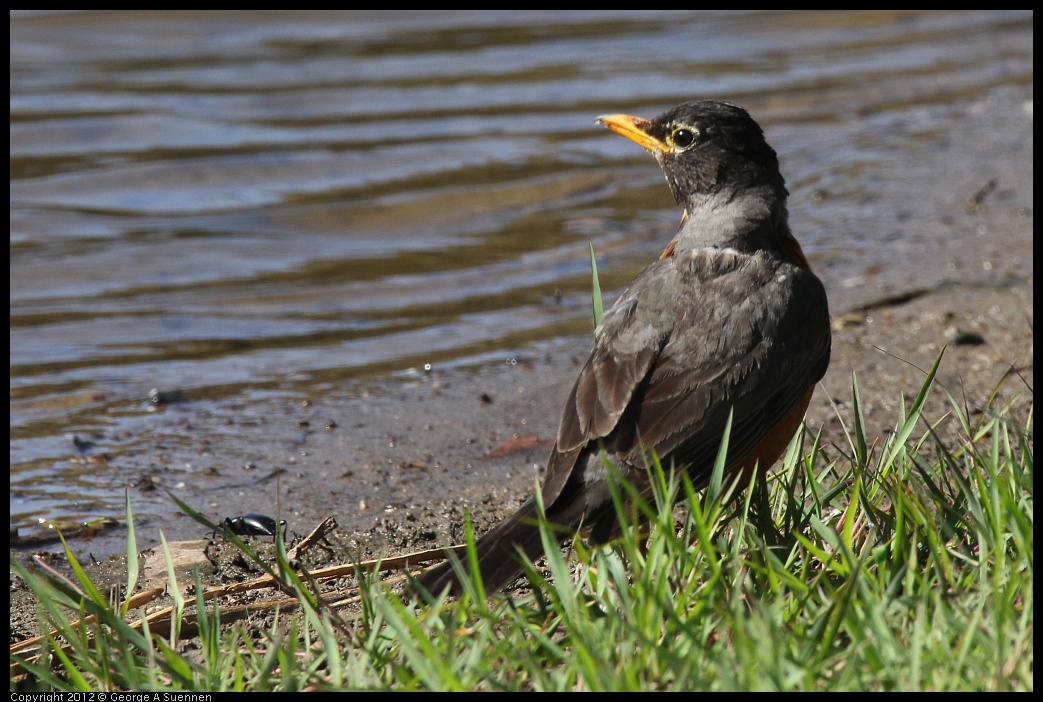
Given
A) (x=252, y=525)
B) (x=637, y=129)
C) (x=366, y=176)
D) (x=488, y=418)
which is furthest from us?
(x=366, y=176)

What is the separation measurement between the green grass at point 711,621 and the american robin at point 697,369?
9.9 inches

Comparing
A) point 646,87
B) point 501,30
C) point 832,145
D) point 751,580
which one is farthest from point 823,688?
point 501,30

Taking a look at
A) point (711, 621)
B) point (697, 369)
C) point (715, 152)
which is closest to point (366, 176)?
point (715, 152)

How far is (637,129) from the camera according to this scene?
179 inches

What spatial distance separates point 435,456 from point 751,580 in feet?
7.16

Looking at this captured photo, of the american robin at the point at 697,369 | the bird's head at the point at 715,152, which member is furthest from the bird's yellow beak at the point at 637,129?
the american robin at the point at 697,369

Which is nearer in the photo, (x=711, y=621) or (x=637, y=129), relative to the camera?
(x=711, y=621)

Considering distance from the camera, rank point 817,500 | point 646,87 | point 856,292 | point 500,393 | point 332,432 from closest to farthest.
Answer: point 817,500 → point 332,432 → point 500,393 → point 856,292 → point 646,87

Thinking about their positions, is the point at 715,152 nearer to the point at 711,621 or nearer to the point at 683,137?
the point at 683,137

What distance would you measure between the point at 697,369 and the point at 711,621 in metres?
1.08

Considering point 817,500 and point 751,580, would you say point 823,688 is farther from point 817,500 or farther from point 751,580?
point 817,500

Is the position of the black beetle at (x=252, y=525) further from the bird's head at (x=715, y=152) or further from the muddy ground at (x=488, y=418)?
the bird's head at (x=715, y=152)

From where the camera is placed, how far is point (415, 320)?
709cm

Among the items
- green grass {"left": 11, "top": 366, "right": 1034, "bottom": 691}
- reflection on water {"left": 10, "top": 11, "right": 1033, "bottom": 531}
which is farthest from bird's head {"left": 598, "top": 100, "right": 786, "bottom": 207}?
reflection on water {"left": 10, "top": 11, "right": 1033, "bottom": 531}
